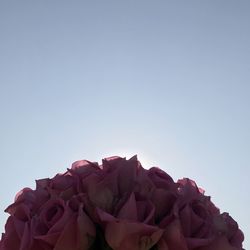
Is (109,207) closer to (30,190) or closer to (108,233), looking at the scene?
(108,233)

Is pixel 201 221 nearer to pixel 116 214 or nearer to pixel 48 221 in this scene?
pixel 116 214

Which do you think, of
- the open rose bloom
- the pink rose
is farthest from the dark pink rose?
the pink rose

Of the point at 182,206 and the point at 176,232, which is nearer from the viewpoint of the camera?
the point at 176,232

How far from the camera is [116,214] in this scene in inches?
79.0

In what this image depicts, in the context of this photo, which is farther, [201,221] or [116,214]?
[201,221]

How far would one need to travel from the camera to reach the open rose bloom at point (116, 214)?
1.93 m

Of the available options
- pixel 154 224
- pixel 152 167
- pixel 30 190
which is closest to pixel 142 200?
pixel 154 224

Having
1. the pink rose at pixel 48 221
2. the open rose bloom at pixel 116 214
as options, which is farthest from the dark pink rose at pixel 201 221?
the pink rose at pixel 48 221

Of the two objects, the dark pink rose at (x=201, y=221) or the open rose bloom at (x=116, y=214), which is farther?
the dark pink rose at (x=201, y=221)

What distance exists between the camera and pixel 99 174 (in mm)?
2172

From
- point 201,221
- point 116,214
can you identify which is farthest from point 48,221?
point 201,221

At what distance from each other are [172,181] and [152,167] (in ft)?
0.37

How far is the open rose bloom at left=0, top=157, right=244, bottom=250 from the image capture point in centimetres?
193

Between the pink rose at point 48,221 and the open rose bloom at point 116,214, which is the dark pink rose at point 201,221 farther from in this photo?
the pink rose at point 48,221
